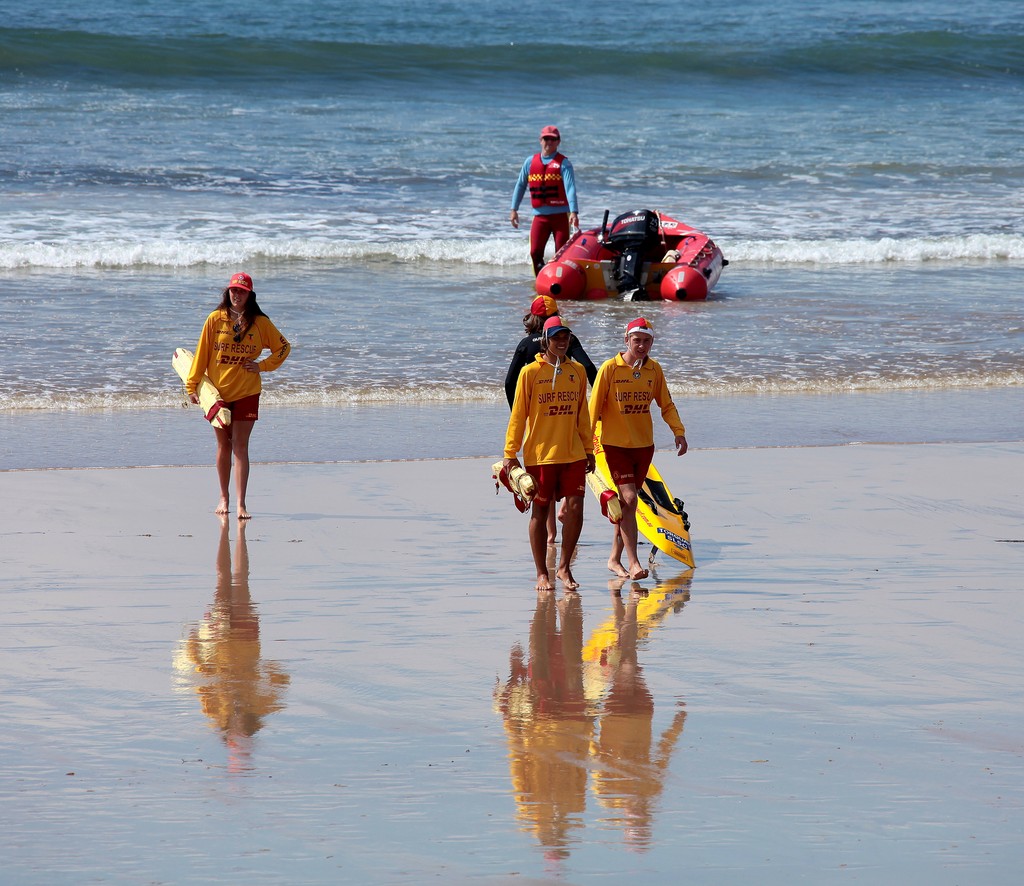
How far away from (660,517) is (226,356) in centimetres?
311

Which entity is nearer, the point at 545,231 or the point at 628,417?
the point at 628,417

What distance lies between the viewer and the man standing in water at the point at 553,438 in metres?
7.18

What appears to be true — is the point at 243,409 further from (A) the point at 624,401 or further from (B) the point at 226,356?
(A) the point at 624,401

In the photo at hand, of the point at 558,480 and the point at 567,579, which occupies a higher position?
the point at 558,480

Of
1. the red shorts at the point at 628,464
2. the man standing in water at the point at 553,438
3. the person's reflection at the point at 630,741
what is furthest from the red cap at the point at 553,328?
the person's reflection at the point at 630,741

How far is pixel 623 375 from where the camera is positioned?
7.55m

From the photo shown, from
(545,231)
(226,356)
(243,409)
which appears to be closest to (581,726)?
(243,409)

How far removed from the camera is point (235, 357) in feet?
29.6

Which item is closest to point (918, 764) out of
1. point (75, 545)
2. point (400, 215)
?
point (75, 545)

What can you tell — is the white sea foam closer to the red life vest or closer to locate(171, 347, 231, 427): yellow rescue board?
the red life vest

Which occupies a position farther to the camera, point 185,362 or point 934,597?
point 185,362

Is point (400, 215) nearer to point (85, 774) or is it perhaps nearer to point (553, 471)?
point (553, 471)

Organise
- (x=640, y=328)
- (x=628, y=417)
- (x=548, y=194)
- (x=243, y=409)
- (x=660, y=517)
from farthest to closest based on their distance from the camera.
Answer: (x=548, y=194) → (x=243, y=409) → (x=660, y=517) → (x=628, y=417) → (x=640, y=328)

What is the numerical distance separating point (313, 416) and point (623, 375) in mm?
4573
